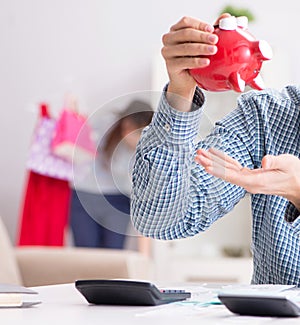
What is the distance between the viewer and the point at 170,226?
1162 millimetres

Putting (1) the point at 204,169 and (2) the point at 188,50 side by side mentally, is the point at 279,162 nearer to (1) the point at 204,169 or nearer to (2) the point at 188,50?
(2) the point at 188,50

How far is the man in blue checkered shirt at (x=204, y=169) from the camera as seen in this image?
3.43 ft

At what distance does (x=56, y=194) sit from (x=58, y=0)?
35.8 inches

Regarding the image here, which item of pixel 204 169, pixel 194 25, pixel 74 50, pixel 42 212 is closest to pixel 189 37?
pixel 194 25

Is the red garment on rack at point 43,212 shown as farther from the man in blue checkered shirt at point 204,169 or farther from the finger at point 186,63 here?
the finger at point 186,63

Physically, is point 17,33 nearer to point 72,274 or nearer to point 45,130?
point 45,130

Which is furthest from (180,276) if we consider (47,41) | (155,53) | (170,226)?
(170,226)

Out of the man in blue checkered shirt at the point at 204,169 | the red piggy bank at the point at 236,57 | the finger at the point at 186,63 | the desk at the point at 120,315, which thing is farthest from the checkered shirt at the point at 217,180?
the desk at the point at 120,315

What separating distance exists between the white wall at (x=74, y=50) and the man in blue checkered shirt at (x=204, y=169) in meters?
2.16

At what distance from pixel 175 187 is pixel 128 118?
256mm

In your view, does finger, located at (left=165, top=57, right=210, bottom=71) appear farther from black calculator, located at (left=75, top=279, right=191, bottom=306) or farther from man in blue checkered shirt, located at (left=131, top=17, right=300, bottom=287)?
black calculator, located at (left=75, top=279, right=191, bottom=306)

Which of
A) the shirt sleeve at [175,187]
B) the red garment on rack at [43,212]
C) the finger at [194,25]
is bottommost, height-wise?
the red garment on rack at [43,212]

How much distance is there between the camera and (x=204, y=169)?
3.58ft

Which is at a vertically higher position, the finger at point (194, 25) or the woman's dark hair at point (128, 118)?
the finger at point (194, 25)
